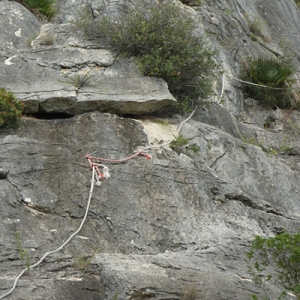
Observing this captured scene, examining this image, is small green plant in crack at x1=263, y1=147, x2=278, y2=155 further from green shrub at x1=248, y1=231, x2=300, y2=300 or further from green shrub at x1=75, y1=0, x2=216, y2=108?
green shrub at x1=248, y1=231, x2=300, y2=300

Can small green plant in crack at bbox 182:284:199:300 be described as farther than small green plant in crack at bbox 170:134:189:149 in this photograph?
No

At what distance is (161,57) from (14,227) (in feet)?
14.0

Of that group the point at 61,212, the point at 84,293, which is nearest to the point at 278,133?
the point at 61,212

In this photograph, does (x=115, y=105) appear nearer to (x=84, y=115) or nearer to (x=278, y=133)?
(x=84, y=115)

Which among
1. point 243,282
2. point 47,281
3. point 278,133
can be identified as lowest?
point 278,133

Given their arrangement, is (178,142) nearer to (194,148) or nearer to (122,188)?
(194,148)

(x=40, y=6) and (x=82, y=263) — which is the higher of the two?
(x=82, y=263)

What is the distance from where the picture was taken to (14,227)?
7.16m

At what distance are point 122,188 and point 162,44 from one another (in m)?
3.22

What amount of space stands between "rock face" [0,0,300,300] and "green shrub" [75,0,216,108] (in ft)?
0.86

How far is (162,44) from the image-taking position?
10477 millimetres

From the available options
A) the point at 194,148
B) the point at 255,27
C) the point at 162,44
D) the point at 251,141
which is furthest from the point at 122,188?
the point at 255,27

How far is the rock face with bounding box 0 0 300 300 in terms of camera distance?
6.53 meters

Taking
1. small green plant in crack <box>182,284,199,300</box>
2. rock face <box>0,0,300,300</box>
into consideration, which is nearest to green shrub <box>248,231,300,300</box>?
rock face <box>0,0,300,300</box>
